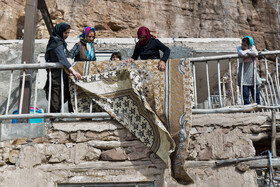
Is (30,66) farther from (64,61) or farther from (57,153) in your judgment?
(57,153)

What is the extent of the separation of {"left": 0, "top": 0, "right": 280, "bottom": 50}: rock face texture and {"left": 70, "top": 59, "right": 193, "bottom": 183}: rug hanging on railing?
20.5ft

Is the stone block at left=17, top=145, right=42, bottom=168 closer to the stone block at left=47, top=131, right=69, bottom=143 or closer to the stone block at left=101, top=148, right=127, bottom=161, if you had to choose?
the stone block at left=47, top=131, right=69, bottom=143

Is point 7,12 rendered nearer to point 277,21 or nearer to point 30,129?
point 30,129

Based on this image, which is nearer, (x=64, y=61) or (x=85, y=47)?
(x=64, y=61)

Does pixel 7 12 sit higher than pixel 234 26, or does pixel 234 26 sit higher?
pixel 234 26

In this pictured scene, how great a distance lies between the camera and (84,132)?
3.61 meters

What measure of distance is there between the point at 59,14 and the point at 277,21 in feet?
38.3

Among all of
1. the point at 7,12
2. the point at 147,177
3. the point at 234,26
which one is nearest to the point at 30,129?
the point at 147,177

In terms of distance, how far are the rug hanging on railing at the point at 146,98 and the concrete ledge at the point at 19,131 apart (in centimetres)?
56

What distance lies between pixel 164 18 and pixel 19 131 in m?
11.5

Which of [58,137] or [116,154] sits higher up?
[58,137]

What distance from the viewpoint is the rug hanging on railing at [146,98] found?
3.37 metres

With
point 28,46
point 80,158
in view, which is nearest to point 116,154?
point 80,158

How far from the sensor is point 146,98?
3.54 metres
